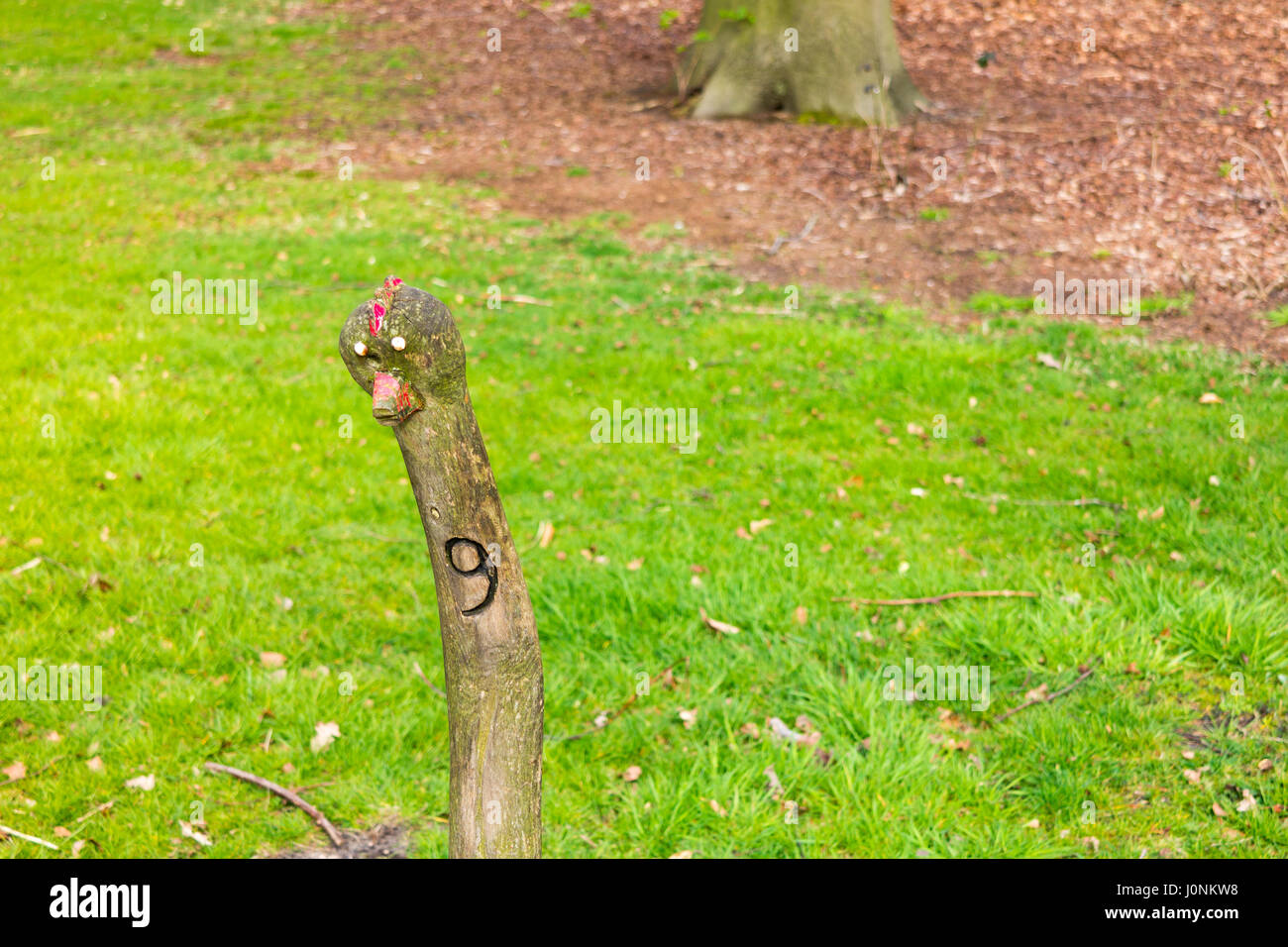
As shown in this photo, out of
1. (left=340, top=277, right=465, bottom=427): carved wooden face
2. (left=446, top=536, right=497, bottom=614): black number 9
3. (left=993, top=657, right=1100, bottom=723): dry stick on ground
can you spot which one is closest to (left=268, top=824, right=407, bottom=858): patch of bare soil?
(left=446, top=536, right=497, bottom=614): black number 9

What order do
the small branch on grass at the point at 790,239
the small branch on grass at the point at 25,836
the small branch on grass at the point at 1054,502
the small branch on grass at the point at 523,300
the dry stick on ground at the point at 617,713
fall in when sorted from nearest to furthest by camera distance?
the small branch on grass at the point at 25,836 < the dry stick on ground at the point at 617,713 < the small branch on grass at the point at 1054,502 < the small branch on grass at the point at 523,300 < the small branch on grass at the point at 790,239

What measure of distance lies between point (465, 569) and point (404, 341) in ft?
1.75

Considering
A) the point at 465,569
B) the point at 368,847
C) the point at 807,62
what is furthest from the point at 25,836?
the point at 807,62

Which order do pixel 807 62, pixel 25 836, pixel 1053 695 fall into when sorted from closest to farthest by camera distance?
pixel 25 836
pixel 1053 695
pixel 807 62

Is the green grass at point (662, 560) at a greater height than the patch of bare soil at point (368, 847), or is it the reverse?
the green grass at point (662, 560)

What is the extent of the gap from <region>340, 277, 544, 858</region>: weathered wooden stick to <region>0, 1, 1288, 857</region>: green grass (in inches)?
62.1

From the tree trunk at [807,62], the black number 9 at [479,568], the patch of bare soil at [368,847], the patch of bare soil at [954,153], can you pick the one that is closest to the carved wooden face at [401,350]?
the black number 9 at [479,568]

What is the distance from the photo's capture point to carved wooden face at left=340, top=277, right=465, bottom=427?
213 cm

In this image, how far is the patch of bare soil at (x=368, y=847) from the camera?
3912 millimetres

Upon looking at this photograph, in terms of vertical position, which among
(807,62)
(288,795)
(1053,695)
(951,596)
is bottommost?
(288,795)

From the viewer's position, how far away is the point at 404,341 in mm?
2119

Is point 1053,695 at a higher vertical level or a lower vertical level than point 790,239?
lower

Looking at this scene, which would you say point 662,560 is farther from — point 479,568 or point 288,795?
point 479,568

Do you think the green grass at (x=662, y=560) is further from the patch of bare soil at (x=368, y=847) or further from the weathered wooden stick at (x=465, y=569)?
the weathered wooden stick at (x=465, y=569)
